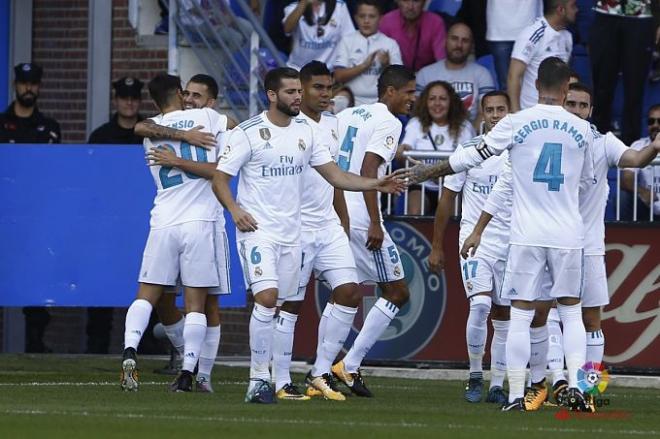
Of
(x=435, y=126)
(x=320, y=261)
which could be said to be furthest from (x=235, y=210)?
(x=435, y=126)

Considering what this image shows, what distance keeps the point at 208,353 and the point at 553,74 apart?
3.50 metres

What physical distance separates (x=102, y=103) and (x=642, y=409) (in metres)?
9.43

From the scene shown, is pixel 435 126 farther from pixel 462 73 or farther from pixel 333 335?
pixel 333 335

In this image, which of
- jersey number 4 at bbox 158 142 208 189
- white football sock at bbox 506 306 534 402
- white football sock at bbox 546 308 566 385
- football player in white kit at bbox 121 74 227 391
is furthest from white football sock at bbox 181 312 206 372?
white football sock at bbox 506 306 534 402

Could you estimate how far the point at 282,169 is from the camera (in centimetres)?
1154

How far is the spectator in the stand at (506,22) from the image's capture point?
1695cm

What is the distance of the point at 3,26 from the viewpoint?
792 inches

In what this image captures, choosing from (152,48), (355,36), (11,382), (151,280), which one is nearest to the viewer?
(151,280)

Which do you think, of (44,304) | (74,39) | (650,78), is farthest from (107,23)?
(650,78)

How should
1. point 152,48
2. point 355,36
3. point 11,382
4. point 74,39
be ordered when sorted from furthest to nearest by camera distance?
point 74,39 → point 152,48 → point 355,36 → point 11,382

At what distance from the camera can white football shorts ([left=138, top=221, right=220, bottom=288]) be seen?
12.4m

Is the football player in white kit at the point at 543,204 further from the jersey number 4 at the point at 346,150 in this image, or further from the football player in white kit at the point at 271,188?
the jersey number 4 at the point at 346,150

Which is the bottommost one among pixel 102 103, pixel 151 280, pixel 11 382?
pixel 11 382

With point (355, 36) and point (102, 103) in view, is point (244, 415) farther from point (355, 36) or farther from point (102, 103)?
point (102, 103)
